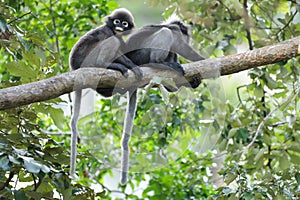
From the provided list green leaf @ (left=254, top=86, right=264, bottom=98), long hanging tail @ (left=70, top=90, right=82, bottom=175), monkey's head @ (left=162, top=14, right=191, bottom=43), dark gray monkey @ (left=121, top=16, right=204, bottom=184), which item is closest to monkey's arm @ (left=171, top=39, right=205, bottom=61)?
dark gray monkey @ (left=121, top=16, right=204, bottom=184)

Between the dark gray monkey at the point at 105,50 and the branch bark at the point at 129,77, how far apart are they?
12 cm

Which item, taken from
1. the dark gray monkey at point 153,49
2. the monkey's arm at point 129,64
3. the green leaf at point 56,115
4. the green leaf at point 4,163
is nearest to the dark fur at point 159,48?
the dark gray monkey at point 153,49

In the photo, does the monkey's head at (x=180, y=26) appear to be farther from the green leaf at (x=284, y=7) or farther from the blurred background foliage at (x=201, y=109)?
the green leaf at (x=284, y=7)

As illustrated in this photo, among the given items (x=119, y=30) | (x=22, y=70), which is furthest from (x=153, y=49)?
(x=22, y=70)

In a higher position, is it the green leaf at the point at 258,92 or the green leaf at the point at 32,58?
the green leaf at the point at 32,58

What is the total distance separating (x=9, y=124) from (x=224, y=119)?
1.41 metres

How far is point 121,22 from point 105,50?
1.08 ft

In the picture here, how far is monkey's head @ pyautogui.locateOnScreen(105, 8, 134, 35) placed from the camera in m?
2.84

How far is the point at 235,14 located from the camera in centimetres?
374

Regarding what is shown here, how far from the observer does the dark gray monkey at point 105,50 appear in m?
2.48

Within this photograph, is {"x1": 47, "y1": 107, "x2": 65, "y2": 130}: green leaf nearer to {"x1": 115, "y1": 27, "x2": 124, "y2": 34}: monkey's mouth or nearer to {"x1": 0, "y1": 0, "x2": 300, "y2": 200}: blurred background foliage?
{"x1": 0, "y1": 0, "x2": 300, "y2": 200}: blurred background foliage

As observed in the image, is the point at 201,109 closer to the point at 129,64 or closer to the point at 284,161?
the point at 284,161

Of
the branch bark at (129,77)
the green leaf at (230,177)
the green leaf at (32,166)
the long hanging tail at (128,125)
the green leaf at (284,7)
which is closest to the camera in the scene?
the green leaf at (32,166)

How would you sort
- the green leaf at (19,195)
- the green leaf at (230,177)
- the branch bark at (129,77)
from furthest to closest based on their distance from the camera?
the green leaf at (230,177) < the branch bark at (129,77) < the green leaf at (19,195)
